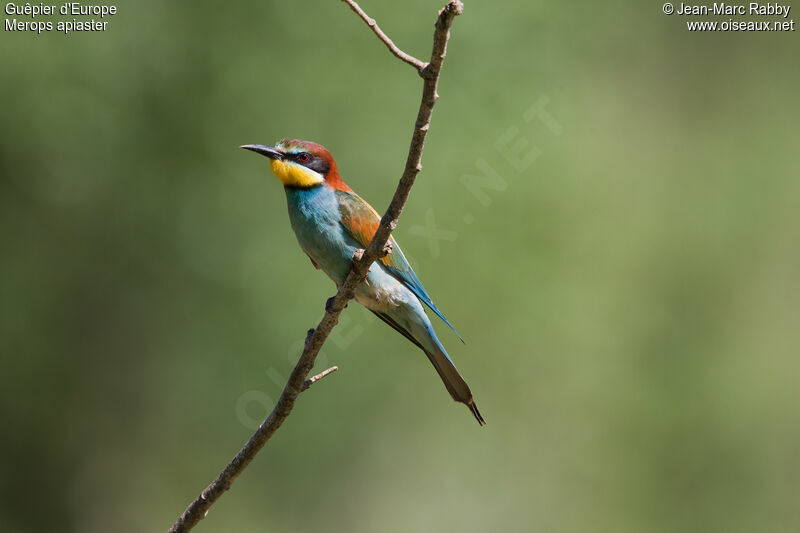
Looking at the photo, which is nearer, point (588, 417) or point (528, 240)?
point (528, 240)

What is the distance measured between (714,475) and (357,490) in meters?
2.69

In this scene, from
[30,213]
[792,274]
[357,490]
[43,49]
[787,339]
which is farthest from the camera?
[792,274]

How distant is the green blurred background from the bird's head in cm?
171

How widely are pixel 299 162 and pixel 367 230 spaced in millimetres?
385

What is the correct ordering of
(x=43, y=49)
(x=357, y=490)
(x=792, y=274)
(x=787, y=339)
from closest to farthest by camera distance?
1. (x=43, y=49)
2. (x=357, y=490)
3. (x=787, y=339)
4. (x=792, y=274)

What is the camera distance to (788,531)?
264 inches

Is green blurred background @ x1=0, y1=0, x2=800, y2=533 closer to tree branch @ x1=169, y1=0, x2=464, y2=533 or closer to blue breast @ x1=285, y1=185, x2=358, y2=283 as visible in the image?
blue breast @ x1=285, y1=185, x2=358, y2=283

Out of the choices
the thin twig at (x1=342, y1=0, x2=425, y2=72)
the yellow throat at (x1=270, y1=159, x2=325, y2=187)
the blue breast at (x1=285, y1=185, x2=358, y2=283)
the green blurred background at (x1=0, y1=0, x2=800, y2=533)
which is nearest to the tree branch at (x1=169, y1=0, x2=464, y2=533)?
the thin twig at (x1=342, y1=0, x2=425, y2=72)

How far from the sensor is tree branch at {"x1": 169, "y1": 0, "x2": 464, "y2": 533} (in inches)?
75.0

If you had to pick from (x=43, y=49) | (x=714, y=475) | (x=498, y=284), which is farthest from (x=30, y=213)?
(x=714, y=475)

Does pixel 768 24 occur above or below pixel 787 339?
above

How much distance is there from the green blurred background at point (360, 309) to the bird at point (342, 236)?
1689 millimetres

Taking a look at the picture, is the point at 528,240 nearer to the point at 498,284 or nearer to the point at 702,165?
the point at 498,284

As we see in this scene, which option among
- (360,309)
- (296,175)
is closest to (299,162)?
(296,175)
